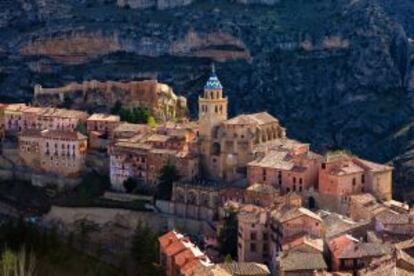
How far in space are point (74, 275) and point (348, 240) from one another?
1652 centimetres

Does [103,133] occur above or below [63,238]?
above

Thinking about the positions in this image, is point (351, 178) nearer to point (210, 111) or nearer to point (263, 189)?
point (263, 189)

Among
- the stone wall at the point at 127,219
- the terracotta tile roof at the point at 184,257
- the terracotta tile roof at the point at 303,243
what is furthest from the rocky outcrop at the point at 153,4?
the terracotta tile roof at the point at 303,243

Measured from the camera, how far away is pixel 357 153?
101062 mm

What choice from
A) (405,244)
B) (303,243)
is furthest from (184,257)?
(405,244)

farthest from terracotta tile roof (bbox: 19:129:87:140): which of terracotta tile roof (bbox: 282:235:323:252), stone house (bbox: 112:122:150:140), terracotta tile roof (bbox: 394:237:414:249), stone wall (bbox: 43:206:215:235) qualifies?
terracotta tile roof (bbox: 394:237:414:249)

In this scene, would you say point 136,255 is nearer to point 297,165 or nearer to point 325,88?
point 297,165

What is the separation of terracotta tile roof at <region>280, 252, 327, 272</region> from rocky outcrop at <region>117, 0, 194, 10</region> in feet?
244

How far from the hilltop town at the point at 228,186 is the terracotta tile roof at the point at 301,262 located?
0.10m

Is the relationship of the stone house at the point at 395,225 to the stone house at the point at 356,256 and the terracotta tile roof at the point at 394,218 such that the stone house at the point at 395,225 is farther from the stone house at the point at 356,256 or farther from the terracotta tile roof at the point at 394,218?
the stone house at the point at 356,256

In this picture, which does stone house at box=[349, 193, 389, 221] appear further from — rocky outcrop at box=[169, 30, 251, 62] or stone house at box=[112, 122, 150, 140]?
rocky outcrop at box=[169, 30, 251, 62]

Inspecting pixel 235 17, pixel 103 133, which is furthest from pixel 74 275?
pixel 235 17

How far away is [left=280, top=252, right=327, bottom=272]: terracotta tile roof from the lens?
177 feet

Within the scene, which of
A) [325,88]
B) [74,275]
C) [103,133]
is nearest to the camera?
[74,275]
